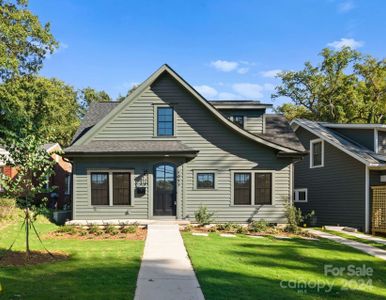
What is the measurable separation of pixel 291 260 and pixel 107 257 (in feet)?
15.2

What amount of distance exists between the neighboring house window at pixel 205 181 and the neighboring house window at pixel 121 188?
3076mm

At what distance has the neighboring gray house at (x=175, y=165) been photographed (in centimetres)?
1622

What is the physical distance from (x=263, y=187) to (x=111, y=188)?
6.72 m

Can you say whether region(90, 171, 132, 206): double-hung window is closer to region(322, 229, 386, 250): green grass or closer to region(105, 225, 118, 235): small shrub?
region(105, 225, 118, 235): small shrub

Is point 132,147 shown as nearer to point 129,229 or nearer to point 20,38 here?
point 129,229

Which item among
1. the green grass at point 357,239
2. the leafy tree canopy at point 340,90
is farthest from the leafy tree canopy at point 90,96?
the green grass at point 357,239

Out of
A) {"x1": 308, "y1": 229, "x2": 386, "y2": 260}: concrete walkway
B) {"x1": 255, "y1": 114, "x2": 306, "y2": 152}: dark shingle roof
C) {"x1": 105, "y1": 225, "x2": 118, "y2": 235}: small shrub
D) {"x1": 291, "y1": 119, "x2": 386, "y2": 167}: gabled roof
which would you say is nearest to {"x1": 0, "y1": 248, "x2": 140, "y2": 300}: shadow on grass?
{"x1": 105, "y1": 225, "x2": 118, "y2": 235}: small shrub

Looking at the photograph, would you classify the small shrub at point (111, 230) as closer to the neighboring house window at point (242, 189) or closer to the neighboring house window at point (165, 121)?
the neighboring house window at point (165, 121)

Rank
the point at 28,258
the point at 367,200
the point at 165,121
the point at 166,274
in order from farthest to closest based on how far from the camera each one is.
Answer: the point at 367,200, the point at 165,121, the point at 28,258, the point at 166,274

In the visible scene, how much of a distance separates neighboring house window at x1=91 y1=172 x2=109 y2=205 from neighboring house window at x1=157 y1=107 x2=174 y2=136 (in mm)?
3116

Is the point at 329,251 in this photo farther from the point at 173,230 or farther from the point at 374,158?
the point at 374,158

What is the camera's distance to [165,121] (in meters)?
17.0

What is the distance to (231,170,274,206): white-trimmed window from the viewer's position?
16.8 m

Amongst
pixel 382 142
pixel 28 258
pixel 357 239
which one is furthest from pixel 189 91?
pixel 382 142
